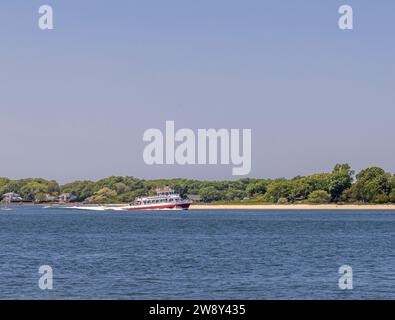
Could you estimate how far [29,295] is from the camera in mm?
53438

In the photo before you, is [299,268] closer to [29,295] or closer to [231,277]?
[231,277]

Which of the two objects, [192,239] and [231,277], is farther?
[192,239]

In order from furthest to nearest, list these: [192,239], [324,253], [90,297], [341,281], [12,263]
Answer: [192,239] < [324,253] < [12,263] < [341,281] < [90,297]

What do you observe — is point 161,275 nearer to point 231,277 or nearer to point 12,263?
point 231,277

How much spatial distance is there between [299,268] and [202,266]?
31.8 feet

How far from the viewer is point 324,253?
91.9m
